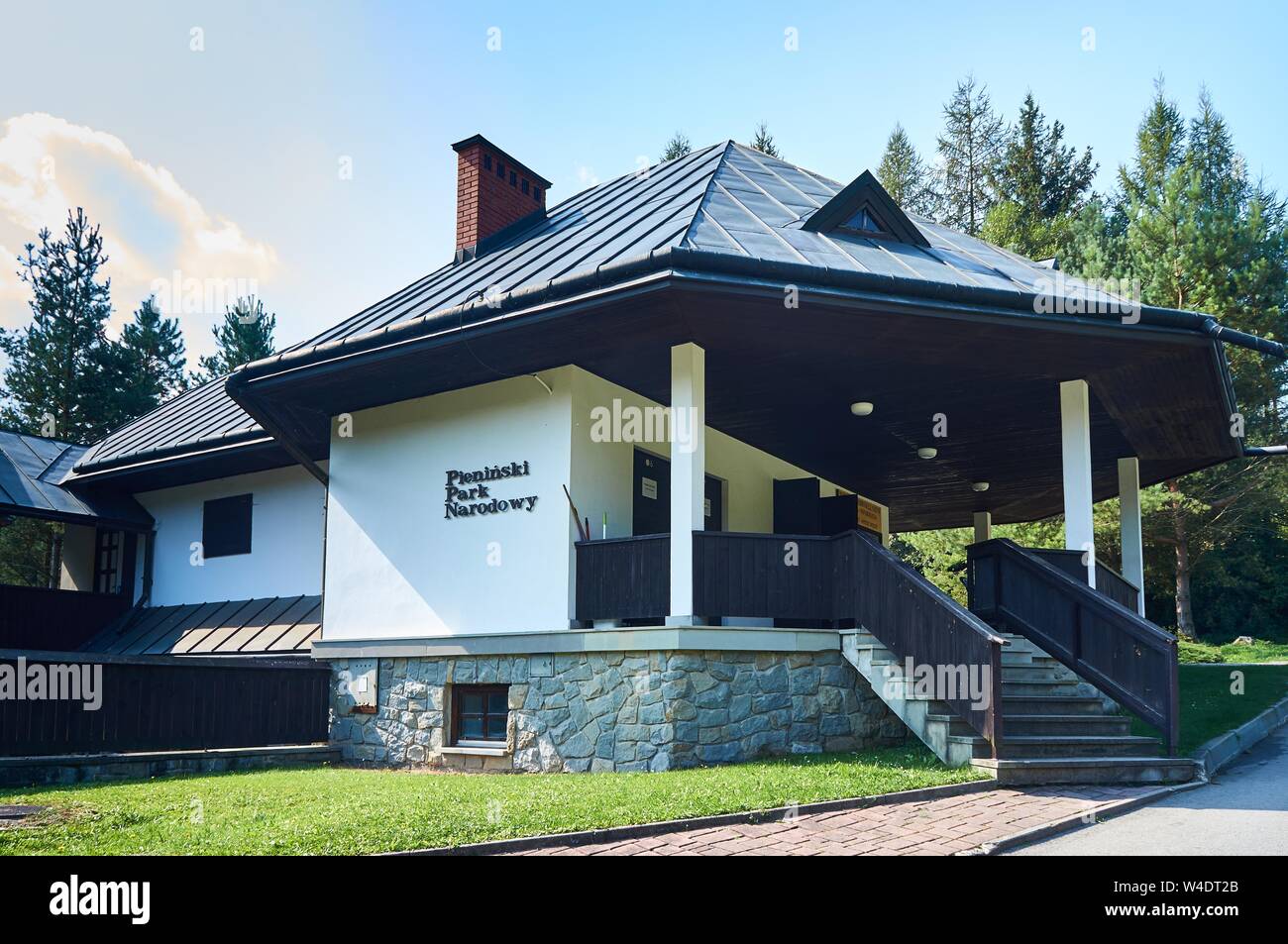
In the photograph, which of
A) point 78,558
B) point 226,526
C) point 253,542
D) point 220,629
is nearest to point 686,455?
point 220,629

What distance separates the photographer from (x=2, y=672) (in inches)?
407

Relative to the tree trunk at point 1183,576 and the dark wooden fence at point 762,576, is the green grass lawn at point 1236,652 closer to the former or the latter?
the tree trunk at point 1183,576

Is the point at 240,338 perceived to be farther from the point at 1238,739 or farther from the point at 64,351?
the point at 1238,739

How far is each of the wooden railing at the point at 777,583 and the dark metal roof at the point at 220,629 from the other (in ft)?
17.5

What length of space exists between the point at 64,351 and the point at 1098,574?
111 feet

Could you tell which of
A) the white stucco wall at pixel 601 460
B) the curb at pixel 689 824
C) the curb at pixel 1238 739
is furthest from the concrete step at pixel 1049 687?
the white stucco wall at pixel 601 460

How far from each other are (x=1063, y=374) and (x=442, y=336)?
22.7 feet

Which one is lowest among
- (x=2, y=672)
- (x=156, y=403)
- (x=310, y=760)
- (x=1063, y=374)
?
(x=310, y=760)

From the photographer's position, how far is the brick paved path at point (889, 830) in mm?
6254
